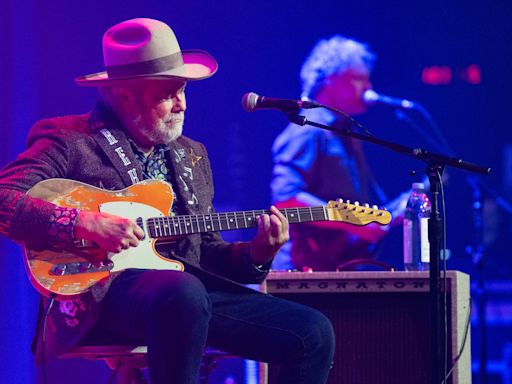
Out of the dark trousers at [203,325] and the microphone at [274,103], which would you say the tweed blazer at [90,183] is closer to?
the dark trousers at [203,325]

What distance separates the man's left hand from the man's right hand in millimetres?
495

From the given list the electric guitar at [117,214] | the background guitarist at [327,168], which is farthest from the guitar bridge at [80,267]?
the background guitarist at [327,168]

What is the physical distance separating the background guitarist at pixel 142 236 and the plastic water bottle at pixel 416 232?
1014mm

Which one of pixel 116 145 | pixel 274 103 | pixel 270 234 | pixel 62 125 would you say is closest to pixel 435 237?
pixel 270 234

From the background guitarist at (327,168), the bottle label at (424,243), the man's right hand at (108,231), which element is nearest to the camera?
the man's right hand at (108,231)

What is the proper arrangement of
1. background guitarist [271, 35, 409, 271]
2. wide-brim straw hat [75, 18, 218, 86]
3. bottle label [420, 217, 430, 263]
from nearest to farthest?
1. wide-brim straw hat [75, 18, 218, 86]
2. bottle label [420, 217, 430, 263]
3. background guitarist [271, 35, 409, 271]

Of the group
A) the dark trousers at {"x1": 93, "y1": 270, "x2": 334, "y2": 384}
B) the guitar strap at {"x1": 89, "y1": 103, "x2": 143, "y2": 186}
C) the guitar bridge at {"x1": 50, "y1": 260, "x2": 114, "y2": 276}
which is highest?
the guitar strap at {"x1": 89, "y1": 103, "x2": 143, "y2": 186}

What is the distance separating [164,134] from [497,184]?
464 cm

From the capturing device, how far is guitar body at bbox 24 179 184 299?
10.2ft

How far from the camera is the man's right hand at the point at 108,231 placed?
3.07 metres

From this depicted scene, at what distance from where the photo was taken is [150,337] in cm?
282

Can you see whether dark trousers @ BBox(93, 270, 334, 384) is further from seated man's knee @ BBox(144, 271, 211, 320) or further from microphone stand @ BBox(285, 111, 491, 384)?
microphone stand @ BBox(285, 111, 491, 384)

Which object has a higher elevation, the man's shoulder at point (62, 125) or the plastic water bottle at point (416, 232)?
the man's shoulder at point (62, 125)

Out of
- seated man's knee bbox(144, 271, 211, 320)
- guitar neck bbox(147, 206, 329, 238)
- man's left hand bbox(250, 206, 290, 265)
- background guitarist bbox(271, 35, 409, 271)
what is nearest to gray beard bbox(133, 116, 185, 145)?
guitar neck bbox(147, 206, 329, 238)
